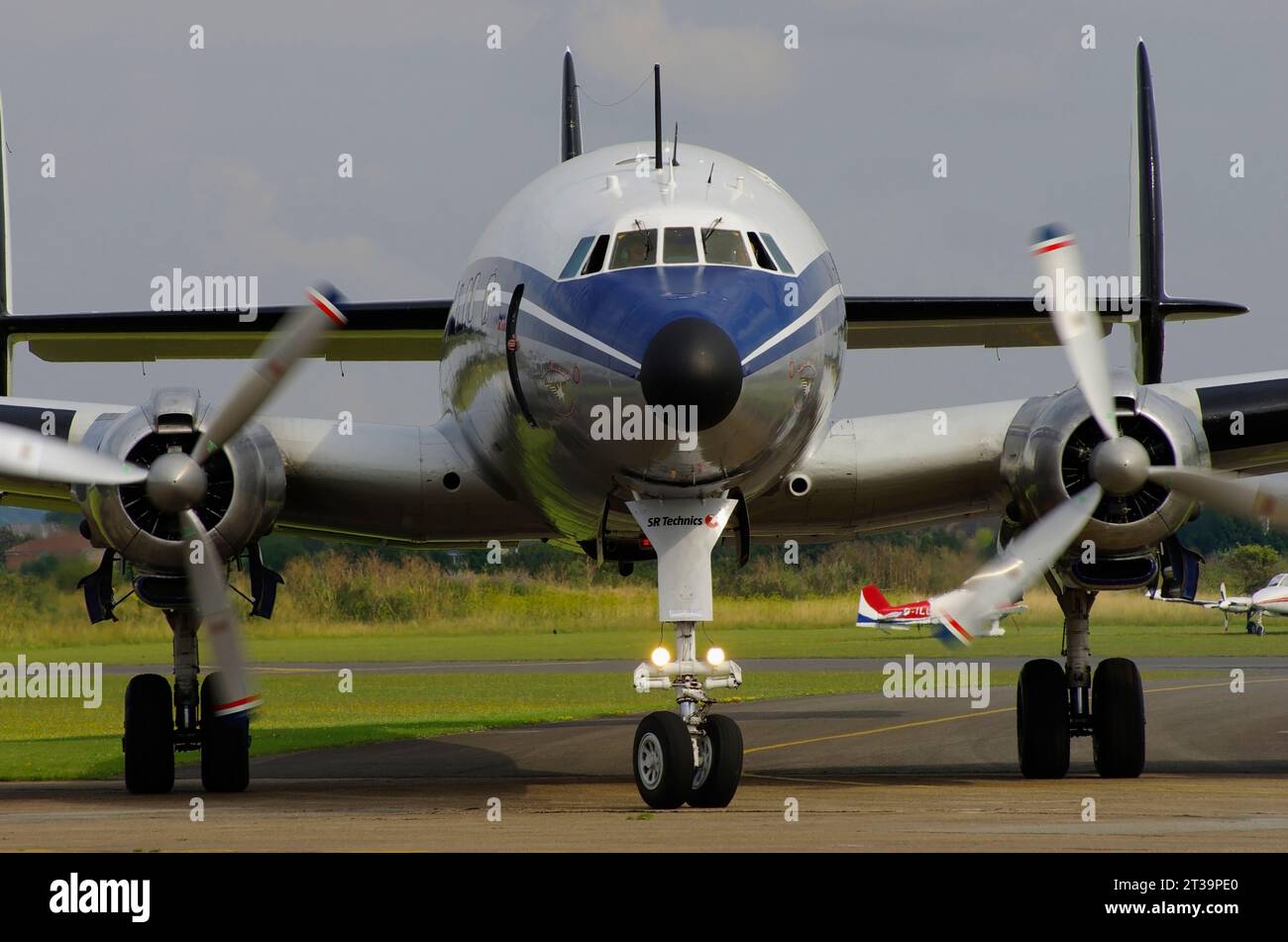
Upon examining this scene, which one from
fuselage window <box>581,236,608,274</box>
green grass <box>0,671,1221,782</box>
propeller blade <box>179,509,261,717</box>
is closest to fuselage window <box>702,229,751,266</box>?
fuselage window <box>581,236,608,274</box>

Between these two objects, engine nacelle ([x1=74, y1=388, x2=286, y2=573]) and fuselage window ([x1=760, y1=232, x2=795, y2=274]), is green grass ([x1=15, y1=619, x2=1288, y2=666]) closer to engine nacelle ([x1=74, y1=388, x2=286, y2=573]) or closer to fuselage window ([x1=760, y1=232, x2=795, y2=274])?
engine nacelle ([x1=74, y1=388, x2=286, y2=573])

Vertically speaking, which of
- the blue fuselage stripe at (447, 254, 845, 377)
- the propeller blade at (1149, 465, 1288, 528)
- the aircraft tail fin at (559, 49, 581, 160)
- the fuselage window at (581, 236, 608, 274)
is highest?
the aircraft tail fin at (559, 49, 581, 160)

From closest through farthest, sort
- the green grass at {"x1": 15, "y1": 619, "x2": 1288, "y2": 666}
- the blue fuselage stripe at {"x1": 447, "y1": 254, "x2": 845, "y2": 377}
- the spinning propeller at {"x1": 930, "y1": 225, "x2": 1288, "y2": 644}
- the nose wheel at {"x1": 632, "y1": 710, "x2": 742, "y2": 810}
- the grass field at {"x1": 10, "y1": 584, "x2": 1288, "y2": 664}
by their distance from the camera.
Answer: the blue fuselage stripe at {"x1": 447, "y1": 254, "x2": 845, "y2": 377} < the nose wheel at {"x1": 632, "y1": 710, "x2": 742, "y2": 810} < the spinning propeller at {"x1": 930, "y1": 225, "x2": 1288, "y2": 644} < the grass field at {"x1": 10, "y1": 584, "x2": 1288, "y2": 664} < the green grass at {"x1": 15, "y1": 619, "x2": 1288, "y2": 666}

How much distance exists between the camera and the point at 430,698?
97.8 ft

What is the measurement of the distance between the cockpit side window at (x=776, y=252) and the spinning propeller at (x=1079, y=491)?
9.27 ft

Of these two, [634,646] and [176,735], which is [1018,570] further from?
[634,646]

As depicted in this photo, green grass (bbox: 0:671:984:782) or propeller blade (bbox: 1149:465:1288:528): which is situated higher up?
propeller blade (bbox: 1149:465:1288:528)

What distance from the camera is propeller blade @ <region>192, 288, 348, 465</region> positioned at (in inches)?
530

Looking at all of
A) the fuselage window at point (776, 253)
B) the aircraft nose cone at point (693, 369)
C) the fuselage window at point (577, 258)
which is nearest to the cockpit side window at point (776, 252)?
the fuselage window at point (776, 253)

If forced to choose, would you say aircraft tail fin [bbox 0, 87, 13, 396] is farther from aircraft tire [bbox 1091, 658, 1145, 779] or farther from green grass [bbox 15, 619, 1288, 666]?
green grass [bbox 15, 619, 1288, 666]

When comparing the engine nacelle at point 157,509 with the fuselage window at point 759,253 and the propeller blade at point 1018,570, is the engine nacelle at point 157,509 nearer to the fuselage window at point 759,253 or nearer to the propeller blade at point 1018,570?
the fuselage window at point 759,253

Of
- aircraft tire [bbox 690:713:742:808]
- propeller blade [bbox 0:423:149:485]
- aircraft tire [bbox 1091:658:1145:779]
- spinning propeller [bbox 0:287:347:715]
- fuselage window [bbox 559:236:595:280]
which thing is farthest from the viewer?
aircraft tire [bbox 1091:658:1145:779]

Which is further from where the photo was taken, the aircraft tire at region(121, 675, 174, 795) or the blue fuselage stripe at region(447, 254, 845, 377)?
the aircraft tire at region(121, 675, 174, 795)

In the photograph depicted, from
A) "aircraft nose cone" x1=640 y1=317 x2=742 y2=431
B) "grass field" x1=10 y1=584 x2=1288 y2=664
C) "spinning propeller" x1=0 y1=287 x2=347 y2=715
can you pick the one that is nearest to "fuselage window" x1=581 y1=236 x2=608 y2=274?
"aircraft nose cone" x1=640 y1=317 x2=742 y2=431
